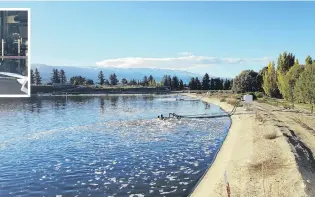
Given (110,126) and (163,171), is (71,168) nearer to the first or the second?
(163,171)

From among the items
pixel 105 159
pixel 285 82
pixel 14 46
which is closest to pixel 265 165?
pixel 105 159

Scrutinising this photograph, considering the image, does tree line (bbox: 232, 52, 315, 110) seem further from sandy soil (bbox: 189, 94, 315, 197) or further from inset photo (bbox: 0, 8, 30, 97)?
inset photo (bbox: 0, 8, 30, 97)

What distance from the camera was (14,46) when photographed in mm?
29031

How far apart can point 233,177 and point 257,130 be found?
2448 cm

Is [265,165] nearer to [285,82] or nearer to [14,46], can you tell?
[14,46]

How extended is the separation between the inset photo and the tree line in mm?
46223

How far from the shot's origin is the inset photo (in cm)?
2780

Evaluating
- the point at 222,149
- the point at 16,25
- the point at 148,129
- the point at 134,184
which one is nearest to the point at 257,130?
the point at 222,149

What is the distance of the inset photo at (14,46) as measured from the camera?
27.8 m

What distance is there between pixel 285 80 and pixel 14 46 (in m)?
67.6

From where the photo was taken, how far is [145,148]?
137 ft

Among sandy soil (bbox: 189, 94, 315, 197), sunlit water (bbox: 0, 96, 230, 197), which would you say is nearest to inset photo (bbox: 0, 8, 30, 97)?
sunlit water (bbox: 0, 96, 230, 197)

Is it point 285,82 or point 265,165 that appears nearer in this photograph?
point 265,165

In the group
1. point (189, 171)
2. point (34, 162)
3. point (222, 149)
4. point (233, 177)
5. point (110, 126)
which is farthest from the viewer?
point (110, 126)
